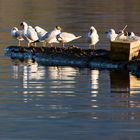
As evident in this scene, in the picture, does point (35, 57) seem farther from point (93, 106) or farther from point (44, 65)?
point (93, 106)

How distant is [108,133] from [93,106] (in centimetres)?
325

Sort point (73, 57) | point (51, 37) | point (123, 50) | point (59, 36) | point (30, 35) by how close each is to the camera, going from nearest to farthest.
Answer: point (123, 50)
point (73, 57)
point (59, 36)
point (51, 37)
point (30, 35)

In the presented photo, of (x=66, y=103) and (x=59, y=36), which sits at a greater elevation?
(x=59, y=36)

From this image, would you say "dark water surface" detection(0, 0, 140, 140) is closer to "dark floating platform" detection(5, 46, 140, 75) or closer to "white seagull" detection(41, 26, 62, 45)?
"dark floating platform" detection(5, 46, 140, 75)

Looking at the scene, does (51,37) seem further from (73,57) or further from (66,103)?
(66,103)

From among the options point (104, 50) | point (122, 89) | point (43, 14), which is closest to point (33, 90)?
point (122, 89)

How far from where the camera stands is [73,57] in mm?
28812

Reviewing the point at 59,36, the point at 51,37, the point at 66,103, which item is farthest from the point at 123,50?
the point at 66,103

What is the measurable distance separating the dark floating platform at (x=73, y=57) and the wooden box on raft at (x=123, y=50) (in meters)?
0.17

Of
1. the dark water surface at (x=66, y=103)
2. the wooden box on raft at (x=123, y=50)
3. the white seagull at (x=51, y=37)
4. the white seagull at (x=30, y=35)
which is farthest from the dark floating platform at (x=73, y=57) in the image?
the white seagull at (x=30, y=35)

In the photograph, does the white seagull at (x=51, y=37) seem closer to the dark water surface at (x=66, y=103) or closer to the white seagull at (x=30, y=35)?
the white seagull at (x=30, y=35)

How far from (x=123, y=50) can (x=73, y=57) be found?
75.0 inches

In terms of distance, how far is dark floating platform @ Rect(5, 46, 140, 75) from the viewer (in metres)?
27.3

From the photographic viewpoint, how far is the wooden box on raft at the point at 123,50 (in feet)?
90.8
